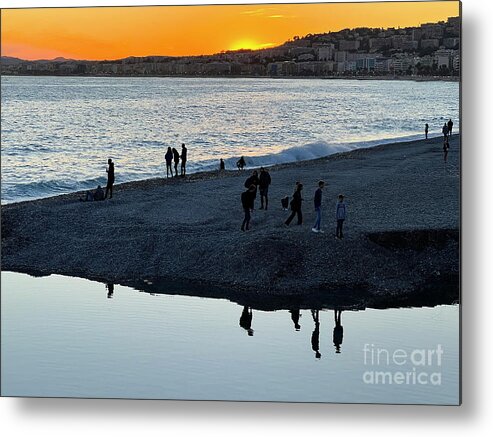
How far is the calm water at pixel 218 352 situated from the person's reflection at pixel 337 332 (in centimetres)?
2

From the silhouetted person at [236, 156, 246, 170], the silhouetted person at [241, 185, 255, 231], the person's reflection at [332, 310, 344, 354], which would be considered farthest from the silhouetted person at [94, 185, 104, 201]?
the person's reflection at [332, 310, 344, 354]

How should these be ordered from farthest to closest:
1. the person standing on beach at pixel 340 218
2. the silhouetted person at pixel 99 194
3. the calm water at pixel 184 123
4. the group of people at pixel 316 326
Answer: the silhouetted person at pixel 99 194
the calm water at pixel 184 123
the person standing on beach at pixel 340 218
the group of people at pixel 316 326

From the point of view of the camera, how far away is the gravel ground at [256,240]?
47.0 feet

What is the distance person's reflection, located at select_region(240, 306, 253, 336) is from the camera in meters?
12.8

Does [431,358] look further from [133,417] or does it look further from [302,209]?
[302,209]

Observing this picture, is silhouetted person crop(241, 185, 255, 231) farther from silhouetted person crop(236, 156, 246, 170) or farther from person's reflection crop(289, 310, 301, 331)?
silhouetted person crop(236, 156, 246, 170)

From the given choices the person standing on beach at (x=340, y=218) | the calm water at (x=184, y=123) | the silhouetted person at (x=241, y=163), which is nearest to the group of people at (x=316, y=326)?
the person standing on beach at (x=340, y=218)

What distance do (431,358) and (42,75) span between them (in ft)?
22.3

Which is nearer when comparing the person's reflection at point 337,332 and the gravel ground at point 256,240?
the person's reflection at point 337,332

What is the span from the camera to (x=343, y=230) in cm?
1557

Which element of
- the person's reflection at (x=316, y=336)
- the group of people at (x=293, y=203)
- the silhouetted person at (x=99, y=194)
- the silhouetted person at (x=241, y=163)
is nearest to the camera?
the person's reflection at (x=316, y=336)

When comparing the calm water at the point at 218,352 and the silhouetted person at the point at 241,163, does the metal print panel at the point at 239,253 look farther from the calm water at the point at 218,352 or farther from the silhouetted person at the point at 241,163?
the silhouetted person at the point at 241,163

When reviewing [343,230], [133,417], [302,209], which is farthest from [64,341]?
[302,209]

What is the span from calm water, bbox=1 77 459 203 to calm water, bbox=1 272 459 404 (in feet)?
9.16
